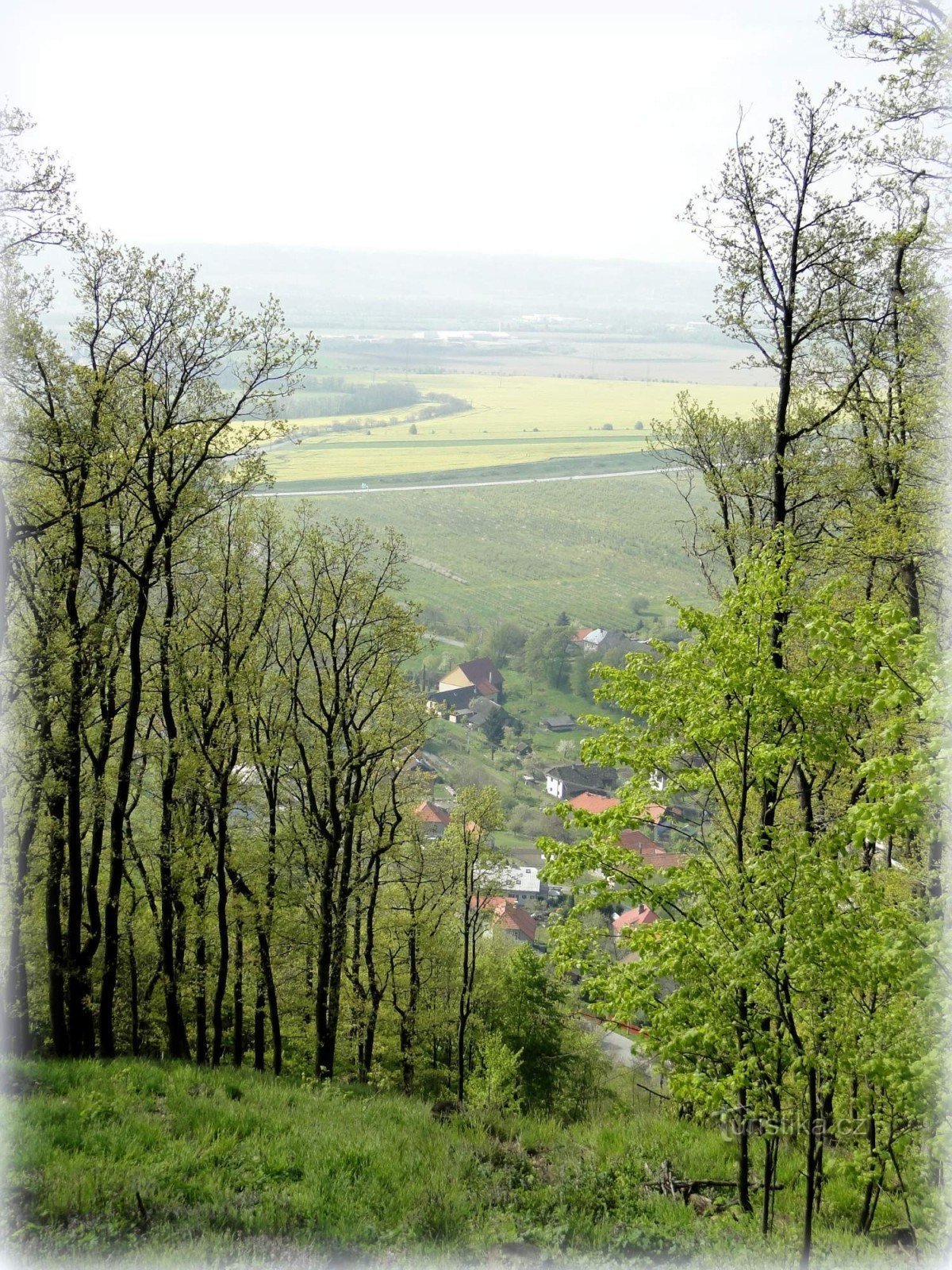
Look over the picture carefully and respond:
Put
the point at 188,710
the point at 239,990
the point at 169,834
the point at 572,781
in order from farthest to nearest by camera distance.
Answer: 1. the point at 572,781
2. the point at 239,990
3. the point at 188,710
4. the point at 169,834

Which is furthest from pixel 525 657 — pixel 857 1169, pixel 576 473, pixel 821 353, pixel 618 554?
pixel 857 1169

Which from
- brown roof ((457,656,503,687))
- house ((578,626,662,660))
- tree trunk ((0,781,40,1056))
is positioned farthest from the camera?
house ((578,626,662,660))

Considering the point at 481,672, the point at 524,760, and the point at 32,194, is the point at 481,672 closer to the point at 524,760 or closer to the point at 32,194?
the point at 524,760

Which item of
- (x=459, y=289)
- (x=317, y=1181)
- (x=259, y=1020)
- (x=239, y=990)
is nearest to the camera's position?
(x=317, y=1181)

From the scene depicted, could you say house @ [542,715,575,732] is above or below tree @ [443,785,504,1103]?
below

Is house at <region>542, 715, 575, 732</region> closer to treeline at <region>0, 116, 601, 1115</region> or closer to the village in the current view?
the village

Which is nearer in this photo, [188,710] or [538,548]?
[188,710]

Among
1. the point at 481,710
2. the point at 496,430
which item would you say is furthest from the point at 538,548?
the point at 481,710

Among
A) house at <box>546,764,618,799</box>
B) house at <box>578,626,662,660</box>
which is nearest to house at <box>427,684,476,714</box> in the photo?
house at <box>546,764,618,799</box>
